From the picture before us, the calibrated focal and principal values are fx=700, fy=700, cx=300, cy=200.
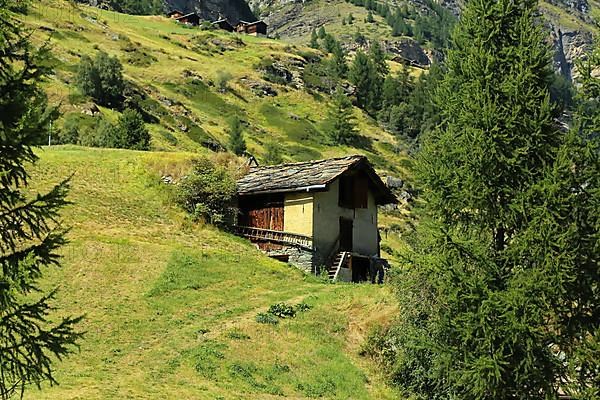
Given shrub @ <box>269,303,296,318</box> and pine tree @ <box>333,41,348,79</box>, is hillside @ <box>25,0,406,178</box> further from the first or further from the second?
shrub @ <box>269,303,296,318</box>

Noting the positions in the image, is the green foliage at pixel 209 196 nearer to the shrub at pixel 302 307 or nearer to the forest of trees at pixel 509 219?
the shrub at pixel 302 307

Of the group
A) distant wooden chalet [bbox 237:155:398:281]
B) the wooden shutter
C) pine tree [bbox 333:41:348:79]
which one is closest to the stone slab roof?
distant wooden chalet [bbox 237:155:398:281]

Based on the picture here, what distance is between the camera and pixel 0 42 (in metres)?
13.0

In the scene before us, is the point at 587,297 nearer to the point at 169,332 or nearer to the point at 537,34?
the point at 537,34

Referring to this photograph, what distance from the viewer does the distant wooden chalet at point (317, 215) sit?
40.8m

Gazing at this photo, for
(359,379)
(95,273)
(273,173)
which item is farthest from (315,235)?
(359,379)

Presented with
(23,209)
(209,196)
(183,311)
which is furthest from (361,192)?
(23,209)

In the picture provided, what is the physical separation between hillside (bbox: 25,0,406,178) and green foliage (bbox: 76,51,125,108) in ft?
7.02

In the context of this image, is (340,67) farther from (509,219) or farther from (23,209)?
(23,209)

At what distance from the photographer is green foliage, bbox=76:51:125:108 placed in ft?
291

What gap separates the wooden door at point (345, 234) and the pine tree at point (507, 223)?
22839mm

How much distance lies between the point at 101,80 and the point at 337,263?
6016 cm

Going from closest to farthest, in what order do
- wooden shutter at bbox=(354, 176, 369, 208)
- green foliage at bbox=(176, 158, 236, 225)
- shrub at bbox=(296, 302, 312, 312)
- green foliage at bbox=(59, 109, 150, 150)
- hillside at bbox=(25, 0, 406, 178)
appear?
shrub at bbox=(296, 302, 312, 312), green foliage at bbox=(176, 158, 236, 225), wooden shutter at bbox=(354, 176, 369, 208), green foliage at bbox=(59, 109, 150, 150), hillside at bbox=(25, 0, 406, 178)

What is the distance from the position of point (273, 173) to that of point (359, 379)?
74.0ft
